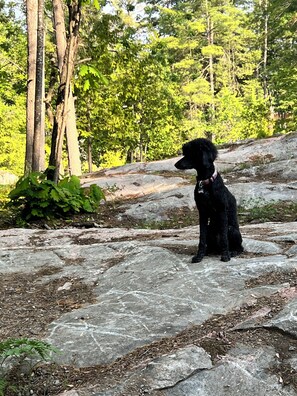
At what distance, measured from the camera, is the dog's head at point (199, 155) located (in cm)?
434

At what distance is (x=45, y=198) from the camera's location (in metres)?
8.37

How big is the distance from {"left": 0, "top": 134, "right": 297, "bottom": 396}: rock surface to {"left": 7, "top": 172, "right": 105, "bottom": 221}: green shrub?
172cm

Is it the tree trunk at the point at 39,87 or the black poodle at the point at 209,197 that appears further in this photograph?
the tree trunk at the point at 39,87

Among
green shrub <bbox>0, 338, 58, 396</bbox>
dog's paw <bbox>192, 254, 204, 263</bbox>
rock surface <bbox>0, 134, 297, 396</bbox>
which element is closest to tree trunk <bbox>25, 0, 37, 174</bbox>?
rock surface <bbox>0, 134, 297, 396</bbox>

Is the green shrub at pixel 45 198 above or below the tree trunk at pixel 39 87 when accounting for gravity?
below

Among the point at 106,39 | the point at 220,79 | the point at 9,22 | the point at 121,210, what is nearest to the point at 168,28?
the point at 220,79

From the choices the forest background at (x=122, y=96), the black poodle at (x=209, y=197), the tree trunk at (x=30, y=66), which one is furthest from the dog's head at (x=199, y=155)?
the tree trunk at (x=30, y=66)

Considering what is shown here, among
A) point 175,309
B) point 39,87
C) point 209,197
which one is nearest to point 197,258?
point 209,197

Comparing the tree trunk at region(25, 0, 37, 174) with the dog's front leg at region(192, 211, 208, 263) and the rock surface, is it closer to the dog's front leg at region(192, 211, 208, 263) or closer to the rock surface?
the rock surface

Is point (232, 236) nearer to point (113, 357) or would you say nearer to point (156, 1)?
point (113, 357)

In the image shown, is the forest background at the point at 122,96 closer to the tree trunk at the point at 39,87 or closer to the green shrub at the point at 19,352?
the tree trunk at the point at 39,87

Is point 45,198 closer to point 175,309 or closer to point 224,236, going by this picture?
point 224,236

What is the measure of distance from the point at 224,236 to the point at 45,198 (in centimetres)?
480

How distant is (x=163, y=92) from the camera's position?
75.3ft
